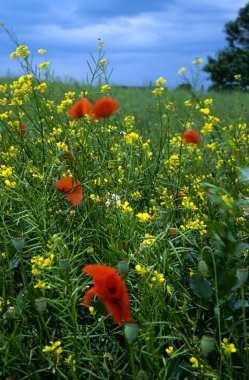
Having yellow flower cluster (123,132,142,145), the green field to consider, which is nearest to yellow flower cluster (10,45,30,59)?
the green field

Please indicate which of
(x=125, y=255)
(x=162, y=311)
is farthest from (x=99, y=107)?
(x=162, y=311)

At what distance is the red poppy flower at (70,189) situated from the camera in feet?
6.73

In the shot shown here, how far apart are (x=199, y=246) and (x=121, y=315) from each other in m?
0.97

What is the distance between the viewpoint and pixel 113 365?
5.26 feet

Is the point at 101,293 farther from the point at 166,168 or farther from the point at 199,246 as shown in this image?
the point at 166,168

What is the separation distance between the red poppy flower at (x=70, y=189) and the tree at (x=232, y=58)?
17.1m

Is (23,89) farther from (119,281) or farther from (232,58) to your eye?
(232,58)

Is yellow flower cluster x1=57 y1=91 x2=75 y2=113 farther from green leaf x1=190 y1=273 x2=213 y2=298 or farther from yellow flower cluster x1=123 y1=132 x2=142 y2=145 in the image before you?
green leaf x1=190 y1=273 x2=213 y2=298

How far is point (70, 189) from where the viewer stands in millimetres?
2076

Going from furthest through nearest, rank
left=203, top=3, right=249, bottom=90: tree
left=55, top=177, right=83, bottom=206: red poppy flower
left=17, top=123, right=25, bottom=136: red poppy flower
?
1. left=203, top=3, right=249, bottom=90: tree
2. left=17, top=123, right=25, bottom=136: red poppy flower
3. left=55, top=177, right=83, bottom=206: red poppy flower

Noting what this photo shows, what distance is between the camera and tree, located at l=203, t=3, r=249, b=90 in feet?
63.6

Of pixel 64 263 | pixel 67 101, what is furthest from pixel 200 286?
pixel 67 101

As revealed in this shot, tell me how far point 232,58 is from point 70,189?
19.0 metres

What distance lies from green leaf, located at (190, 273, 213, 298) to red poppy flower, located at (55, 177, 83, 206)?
0.52 metres
